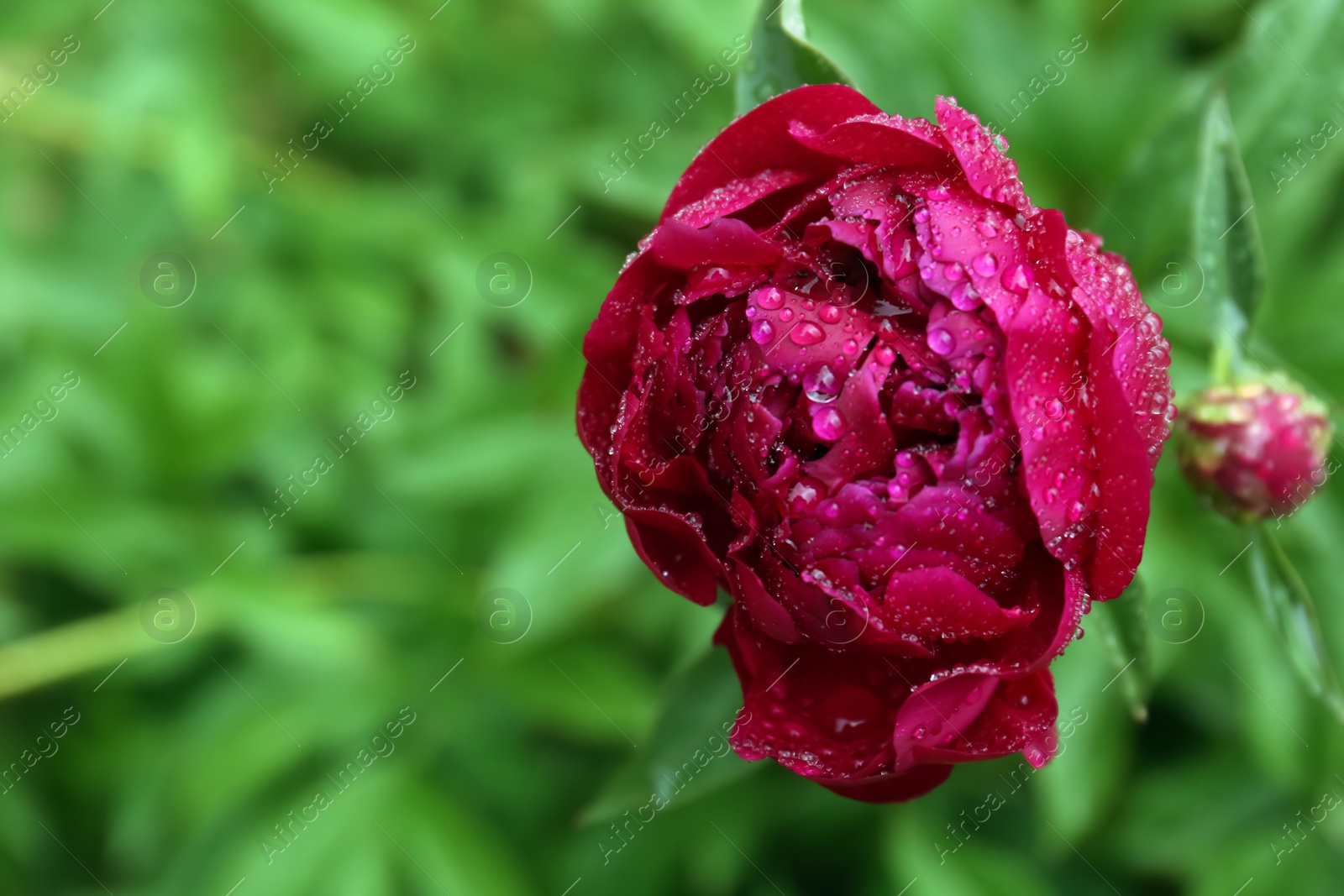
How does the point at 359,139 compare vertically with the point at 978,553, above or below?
above

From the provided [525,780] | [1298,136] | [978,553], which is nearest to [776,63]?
[978,553]

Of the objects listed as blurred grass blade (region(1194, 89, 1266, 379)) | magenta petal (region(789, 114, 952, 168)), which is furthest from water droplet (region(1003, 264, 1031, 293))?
blurred grass blade (region(1194, 89, 1266, 379))

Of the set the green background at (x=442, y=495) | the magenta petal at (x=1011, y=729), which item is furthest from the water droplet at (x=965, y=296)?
the green background at (x=442, y=495)

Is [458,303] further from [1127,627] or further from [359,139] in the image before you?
[1127,627]

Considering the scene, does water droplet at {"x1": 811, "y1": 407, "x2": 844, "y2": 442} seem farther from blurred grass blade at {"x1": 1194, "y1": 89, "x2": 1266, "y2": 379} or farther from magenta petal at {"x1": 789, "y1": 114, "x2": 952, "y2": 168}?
blurred grass blade at {"x1": 1194, "y1": 89, "x2": 1266, "y2": 379}

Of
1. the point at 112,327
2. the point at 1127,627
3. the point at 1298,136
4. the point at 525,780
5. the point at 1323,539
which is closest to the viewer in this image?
the point at 1127,627

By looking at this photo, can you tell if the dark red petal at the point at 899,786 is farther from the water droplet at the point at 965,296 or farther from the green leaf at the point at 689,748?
the water droplet at the point at 965,296
